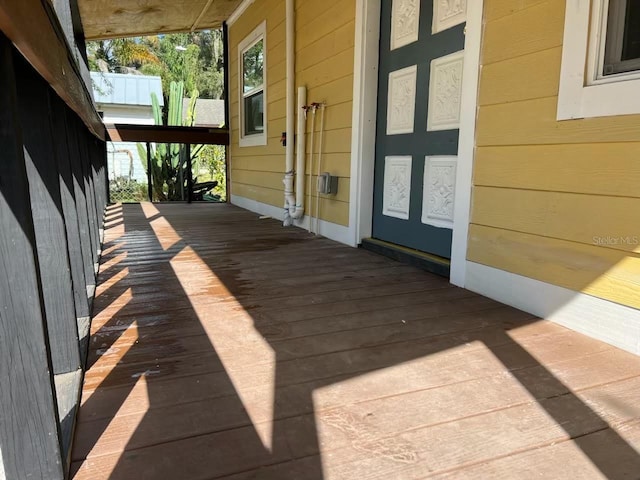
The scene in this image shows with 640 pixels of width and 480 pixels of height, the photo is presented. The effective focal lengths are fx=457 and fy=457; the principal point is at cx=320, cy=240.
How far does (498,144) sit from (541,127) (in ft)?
0.75

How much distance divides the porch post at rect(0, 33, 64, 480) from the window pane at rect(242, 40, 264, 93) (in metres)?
4.93

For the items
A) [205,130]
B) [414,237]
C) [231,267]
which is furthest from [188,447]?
[205,130]

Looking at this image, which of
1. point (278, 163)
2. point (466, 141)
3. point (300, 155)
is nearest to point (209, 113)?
point (278, 163)

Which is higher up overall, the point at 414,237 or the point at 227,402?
the point at 414,237

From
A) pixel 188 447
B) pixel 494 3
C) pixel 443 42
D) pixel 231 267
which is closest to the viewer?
pixel 188 447

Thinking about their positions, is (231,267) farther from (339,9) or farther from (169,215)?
(169,215)

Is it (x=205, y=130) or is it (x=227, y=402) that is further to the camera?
(x=205, y=130)

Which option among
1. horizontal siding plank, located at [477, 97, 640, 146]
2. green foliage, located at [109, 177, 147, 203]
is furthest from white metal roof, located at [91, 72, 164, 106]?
horizontal siding plank, located at [477, 97, 640, 146]

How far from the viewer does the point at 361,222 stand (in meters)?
3.32

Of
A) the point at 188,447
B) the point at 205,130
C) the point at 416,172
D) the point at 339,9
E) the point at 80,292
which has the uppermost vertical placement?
the point at 339,9

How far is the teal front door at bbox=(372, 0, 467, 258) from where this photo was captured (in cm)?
250

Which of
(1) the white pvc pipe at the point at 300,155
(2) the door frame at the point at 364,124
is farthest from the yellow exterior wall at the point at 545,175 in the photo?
(1) the white pvc pipe at the point at 300,155

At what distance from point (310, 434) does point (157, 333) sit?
84 centimetres

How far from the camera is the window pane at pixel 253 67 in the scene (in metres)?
5.45
